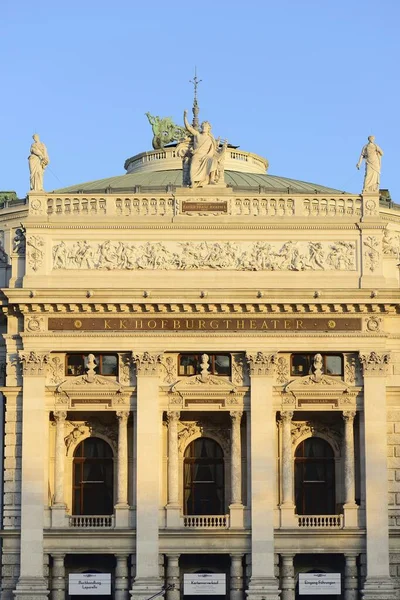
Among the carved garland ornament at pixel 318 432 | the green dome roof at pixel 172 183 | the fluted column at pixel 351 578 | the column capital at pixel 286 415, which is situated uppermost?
the green dome roof at pixel 172 183

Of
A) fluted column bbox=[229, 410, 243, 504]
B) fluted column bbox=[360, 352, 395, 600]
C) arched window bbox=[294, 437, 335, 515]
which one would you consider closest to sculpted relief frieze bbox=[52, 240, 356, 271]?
fluted column bbox=[360, 352, 395, 600]

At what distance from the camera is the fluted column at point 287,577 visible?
60.4m

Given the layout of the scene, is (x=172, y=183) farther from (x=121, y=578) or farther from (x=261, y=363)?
(x=121, y=578)

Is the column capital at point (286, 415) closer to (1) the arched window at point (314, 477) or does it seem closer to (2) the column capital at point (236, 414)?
(2) the column capital at point (236, 414)

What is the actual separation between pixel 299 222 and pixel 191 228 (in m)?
4.73

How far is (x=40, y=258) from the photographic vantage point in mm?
63062

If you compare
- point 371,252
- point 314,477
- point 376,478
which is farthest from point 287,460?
point 371,252

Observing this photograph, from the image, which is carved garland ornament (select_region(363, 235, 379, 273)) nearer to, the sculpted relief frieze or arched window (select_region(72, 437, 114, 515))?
the sculpted relief frieze

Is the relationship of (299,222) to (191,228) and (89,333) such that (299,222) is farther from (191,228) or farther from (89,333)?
(89,333)

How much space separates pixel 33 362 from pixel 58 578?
9156 mm

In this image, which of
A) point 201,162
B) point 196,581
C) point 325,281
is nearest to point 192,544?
point 196,581

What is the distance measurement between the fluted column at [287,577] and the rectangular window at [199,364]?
26.9ft

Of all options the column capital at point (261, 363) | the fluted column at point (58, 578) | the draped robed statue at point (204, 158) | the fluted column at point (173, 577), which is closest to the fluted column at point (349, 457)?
the column capital at point (261, 363)

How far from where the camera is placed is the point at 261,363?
61.9 metres
